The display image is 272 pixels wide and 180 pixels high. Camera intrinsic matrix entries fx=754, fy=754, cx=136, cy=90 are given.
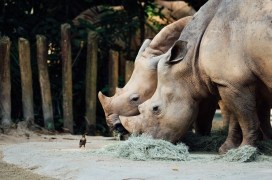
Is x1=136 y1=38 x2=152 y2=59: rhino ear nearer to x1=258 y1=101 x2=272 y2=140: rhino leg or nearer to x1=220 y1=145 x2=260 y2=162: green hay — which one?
x1=258 y1=101 x2=272 y2=140: rhino leg

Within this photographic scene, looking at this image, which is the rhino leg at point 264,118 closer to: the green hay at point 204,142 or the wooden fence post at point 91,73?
the green hay at point 204,142

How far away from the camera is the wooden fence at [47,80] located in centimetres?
1100

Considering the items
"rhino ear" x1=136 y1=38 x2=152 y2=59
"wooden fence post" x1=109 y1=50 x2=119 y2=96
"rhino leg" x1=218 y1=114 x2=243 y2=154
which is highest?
"rhino ear" x1=136 y1=38 x2=152 y2=59

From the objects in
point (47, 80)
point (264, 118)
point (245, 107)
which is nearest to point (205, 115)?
point (264, 118)

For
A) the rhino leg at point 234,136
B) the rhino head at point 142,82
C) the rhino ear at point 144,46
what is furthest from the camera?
the rhino ear at point 144,46

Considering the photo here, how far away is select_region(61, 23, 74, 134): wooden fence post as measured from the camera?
38.0 feet

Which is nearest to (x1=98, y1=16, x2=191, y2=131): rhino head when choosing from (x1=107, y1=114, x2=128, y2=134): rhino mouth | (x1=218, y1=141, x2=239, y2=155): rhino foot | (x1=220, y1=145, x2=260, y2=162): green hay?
(x1=107, y1=114, x2=128, y2=134): rhino mouth

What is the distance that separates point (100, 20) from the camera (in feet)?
45.0

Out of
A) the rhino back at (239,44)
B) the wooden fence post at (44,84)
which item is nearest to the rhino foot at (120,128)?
the rhino back at (239,44)

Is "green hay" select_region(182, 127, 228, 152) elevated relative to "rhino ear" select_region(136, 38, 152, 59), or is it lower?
lower

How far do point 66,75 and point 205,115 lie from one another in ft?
9.90

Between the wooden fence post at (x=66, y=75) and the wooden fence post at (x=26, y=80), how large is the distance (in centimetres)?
55

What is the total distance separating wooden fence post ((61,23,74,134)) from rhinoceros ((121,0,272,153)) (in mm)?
2898

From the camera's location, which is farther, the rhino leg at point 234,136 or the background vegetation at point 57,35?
the background vegetation at point 57,35
